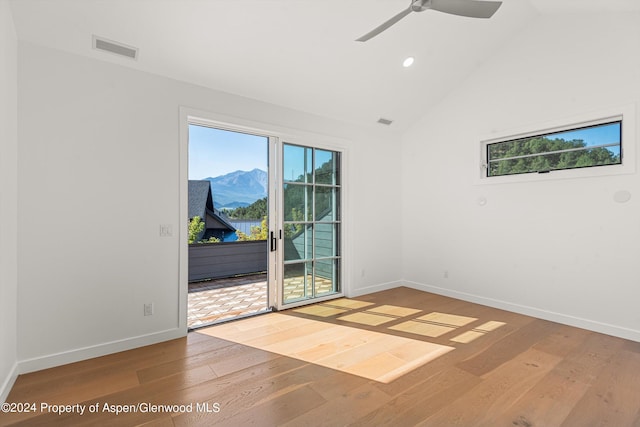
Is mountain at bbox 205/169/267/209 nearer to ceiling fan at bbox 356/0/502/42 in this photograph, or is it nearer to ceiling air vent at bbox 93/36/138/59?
ceiling air vent at bbox 93/36/138/59

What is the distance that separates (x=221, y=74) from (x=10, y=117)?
1684mm

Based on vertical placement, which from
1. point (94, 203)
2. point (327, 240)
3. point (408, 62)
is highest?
point (408, 62)

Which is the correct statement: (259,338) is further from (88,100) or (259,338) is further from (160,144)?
(88,100)

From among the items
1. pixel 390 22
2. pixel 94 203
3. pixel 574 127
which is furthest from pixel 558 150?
pixel 94 203

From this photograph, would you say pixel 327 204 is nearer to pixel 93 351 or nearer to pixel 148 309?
pixel 148 309

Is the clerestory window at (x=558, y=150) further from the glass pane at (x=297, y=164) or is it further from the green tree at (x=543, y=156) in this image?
the glass pane at (x=297, y=164)

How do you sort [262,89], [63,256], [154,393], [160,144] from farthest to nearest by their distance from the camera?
[262,89], [160,144], [63,256], [154,393]

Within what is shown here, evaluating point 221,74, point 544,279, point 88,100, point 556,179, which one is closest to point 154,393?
point 88,100

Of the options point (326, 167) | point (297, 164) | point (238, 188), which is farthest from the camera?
point (238, 188)

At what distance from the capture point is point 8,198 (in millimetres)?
2018

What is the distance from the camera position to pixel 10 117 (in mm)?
2072

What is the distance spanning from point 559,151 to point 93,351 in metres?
5.17

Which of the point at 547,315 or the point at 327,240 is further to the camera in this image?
the point at 327,240

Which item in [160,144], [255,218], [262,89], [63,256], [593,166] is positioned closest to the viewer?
[63,256]
